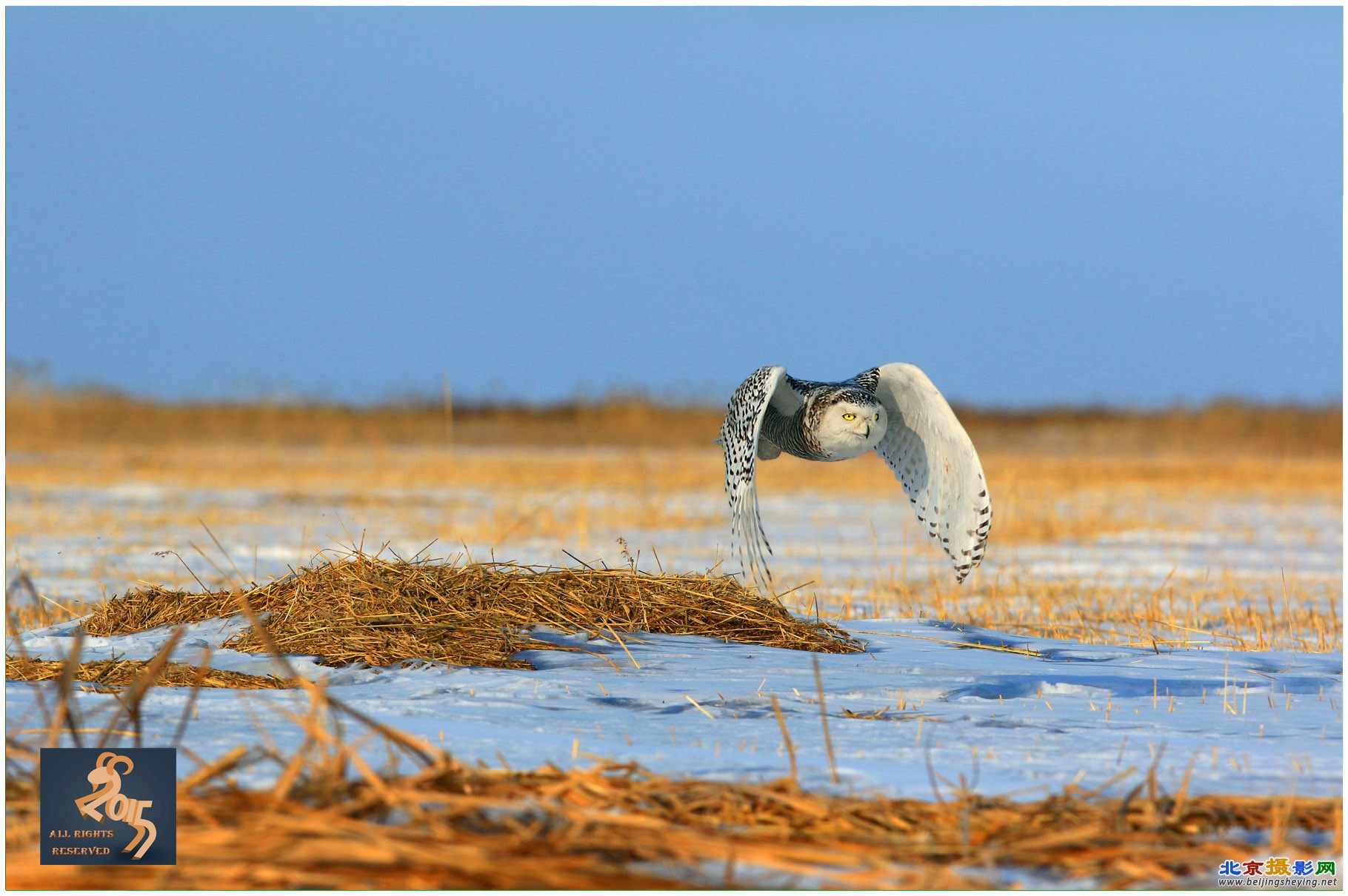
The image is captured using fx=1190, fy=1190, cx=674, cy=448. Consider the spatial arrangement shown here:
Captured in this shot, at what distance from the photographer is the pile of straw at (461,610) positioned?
4105 millimetres

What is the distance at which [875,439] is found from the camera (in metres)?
5.61

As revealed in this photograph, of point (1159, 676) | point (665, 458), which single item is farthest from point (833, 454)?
point (665, 458)

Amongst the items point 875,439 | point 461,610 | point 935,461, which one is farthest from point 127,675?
point 935,461

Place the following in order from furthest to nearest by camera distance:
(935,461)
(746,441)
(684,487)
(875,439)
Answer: (684,487)
(935,461)
(875,439)
(746,441)

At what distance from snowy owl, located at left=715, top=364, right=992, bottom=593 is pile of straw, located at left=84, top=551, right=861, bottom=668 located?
0.57 m

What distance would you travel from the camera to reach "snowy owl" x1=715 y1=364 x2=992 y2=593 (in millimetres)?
5434

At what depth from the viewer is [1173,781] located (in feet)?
8.43

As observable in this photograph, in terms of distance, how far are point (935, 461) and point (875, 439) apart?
644mm

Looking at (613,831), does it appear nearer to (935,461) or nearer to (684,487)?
(935,461)

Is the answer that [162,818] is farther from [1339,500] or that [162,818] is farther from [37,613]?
[1339,500]

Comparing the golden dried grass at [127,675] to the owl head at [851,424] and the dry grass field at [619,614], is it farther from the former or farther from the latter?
the owl head at [851,424]

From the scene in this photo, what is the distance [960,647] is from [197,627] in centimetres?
295

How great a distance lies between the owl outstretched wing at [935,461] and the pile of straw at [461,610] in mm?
1379

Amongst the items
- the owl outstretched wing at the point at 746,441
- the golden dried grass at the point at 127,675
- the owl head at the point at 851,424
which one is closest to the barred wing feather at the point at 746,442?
the owl outstretched wing at the point at 746,441
